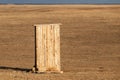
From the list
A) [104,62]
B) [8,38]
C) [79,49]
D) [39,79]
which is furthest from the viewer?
[8,38]

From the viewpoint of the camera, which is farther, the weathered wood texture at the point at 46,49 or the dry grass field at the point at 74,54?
the weathered wood texture at the point at 46,49

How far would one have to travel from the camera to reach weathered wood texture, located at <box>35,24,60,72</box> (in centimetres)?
1803

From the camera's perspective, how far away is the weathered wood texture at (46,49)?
59.2 feet

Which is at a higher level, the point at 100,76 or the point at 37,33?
the point at 37,33

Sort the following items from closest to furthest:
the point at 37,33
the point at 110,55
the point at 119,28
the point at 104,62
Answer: the point at 37,33, the point at 104,62, the point at 110,55, the point at 119,28

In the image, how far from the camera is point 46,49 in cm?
1803

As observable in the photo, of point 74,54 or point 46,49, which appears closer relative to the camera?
point 46,49

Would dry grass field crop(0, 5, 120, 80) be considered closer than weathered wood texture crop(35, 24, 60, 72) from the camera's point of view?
Yes

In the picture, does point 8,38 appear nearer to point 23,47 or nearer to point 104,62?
point 23,47

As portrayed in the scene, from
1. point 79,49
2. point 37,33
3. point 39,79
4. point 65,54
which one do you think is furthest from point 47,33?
point 79,49

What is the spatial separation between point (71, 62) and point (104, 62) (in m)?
1.14

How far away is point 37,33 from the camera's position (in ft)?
59.4

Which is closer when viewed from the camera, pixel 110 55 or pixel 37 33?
pixel 37 33

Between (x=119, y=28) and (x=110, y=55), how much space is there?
1321 centimetres
